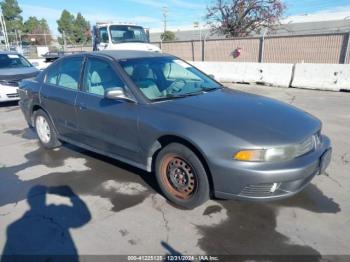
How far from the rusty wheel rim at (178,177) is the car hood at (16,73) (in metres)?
7.55

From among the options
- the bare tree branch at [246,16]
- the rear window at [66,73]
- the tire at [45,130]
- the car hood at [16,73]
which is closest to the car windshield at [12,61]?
the car hood at [16,73]

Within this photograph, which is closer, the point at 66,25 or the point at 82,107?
the point at 82,107

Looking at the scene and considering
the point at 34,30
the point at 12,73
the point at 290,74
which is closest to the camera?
the point at 12,73

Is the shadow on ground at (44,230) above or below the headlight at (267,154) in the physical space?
below

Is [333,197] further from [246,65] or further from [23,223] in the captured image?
[246,65]

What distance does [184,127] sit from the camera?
315 centimetres

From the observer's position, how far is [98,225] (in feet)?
10.3

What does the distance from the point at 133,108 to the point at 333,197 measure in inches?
101

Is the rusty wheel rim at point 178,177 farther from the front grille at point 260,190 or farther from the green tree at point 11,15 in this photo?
the green tree at point 11,15

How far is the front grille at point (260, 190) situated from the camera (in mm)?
2879

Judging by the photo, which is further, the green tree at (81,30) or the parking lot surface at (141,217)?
the green tree at (81,30)

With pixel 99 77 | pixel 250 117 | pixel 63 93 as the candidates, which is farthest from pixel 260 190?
pixel 63 93

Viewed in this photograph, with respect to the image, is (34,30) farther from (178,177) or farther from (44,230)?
(178,177)

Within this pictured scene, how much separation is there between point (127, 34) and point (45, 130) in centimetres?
985
